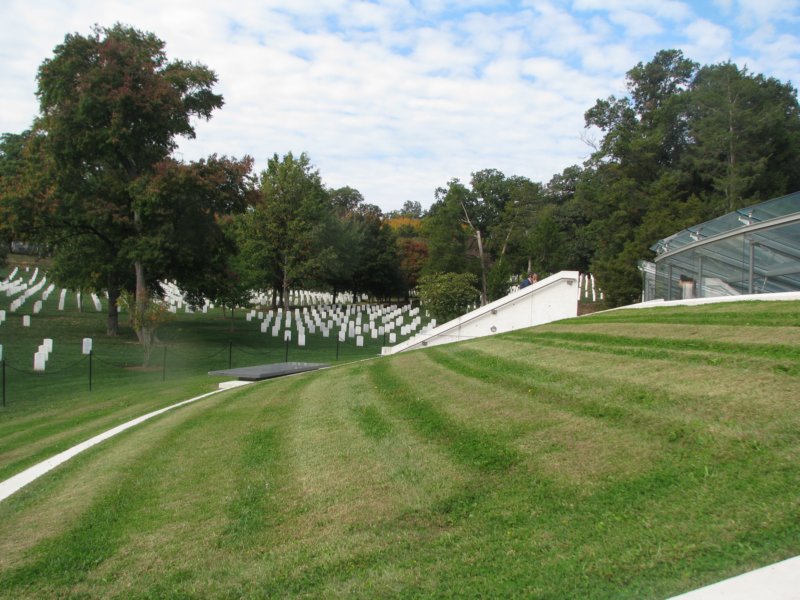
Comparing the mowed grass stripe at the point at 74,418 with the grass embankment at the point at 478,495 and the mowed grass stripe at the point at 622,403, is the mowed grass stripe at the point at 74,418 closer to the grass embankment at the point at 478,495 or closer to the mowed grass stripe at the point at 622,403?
the grass embankment at the point at 478,495

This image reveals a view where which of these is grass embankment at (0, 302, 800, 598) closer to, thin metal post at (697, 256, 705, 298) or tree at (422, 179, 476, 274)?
thin metal post at (697, 256, 705, 298)

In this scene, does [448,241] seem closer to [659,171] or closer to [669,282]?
[659,171]

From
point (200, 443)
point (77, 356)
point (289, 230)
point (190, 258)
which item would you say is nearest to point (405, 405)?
point (200, 443)

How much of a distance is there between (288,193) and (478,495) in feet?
171

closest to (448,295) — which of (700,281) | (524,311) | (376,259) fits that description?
(524,311)

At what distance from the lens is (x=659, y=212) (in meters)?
37.6

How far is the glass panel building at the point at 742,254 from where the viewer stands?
37.9 feet

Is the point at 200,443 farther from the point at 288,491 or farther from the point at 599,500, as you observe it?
the point at 599,500

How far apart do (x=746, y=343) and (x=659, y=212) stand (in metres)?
33.1

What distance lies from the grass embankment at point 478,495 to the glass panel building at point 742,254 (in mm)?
3994

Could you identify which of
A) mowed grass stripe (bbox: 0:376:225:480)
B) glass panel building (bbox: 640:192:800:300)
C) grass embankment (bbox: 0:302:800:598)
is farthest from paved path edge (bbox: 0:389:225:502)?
glass panel building (bbox: 640:192:800:300)

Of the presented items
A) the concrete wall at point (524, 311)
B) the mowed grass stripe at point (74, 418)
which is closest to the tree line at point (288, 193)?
the mowed grass stripe at point (74, 418)

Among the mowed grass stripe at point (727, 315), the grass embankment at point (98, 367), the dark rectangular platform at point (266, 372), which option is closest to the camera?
the mowed grass stripe at point (727, 315)

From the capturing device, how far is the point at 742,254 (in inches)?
524
